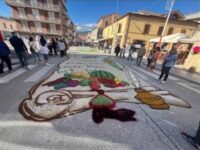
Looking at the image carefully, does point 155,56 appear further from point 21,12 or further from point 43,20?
point 21,12

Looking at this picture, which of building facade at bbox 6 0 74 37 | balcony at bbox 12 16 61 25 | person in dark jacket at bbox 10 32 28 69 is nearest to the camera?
person in dark jacket at bbox 10 32 28 69

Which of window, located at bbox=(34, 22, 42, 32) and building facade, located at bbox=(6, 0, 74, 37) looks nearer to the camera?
building facade, located at bbox=(6, 0, 74, 37)

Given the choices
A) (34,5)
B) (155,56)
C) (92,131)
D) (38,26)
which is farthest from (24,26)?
(92,131)

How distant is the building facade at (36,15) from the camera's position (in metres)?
31.8

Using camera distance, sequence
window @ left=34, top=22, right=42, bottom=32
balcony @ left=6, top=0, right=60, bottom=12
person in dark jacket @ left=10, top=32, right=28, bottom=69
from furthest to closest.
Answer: window @ left=34, top=22, right=42, bottom=32 < balcony @ left=6, top=0, right=60, bottom=12 < person in dark jacket @ left=10, top=32, right=28, bottom=69

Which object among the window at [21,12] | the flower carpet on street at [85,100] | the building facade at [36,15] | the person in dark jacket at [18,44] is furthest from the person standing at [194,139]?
the window at [21,12]

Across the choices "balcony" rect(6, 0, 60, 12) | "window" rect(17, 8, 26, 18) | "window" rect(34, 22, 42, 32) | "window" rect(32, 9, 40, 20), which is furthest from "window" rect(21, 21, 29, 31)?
"balcony" rect(6, 0, 60, 12)

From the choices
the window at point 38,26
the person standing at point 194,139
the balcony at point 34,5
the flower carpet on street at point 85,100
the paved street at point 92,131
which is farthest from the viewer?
the window at point 38,26

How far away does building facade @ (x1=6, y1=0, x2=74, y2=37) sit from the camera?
104 ft

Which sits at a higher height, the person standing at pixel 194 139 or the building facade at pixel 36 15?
the building facade at pixel 36 15

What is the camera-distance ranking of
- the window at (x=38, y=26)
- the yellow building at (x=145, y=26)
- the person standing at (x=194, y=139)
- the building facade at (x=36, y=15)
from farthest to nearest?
the window at (x=38, y=26) < the building facade at (x=36, y=15) < the yellow building at (x=145, y=26) < the person standing at (x=194, y=139)

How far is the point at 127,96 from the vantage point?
4281mm

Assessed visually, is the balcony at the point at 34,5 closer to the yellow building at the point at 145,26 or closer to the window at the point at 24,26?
the window at the point at 24,26

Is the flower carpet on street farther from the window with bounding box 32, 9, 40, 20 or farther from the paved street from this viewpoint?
the window with bounding box 32, 9, 40, 20
